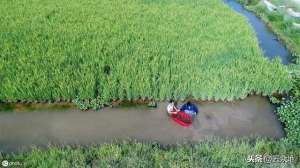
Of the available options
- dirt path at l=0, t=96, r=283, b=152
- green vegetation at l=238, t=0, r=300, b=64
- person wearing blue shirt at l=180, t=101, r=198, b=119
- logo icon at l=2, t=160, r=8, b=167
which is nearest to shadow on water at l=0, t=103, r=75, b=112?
dirt path at l=0, t=96, r=283, b=152

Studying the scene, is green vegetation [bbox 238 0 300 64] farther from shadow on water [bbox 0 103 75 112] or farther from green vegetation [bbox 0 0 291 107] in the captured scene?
shadow on water [bbox 0 103 75 112]

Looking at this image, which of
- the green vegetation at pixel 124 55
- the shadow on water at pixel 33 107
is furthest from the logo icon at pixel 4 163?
the green vegetation at pixel 124 55

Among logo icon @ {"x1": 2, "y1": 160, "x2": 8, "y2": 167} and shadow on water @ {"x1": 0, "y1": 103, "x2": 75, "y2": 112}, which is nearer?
logo icon @ {"x1": 2, "y1": 160, "x2": 8, "y2": 167}

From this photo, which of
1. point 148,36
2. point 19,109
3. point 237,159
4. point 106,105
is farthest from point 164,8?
point 237,159

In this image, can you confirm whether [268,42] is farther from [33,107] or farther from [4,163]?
[4,163]

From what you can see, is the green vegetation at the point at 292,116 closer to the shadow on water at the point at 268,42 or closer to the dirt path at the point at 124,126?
the dirt path at the point at 124,126

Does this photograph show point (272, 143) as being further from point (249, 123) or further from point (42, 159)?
point (42, 159)
